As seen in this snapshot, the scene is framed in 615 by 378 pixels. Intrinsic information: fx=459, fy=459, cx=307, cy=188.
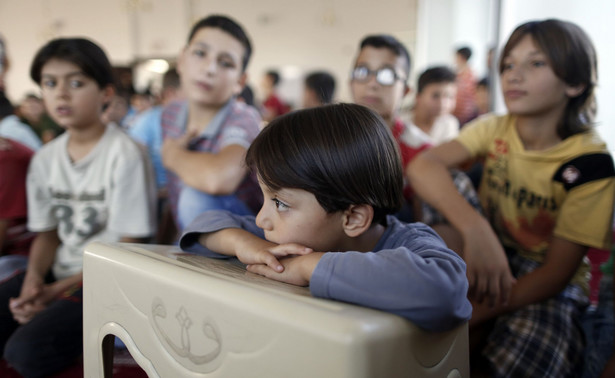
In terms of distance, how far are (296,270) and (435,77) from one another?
2068mm

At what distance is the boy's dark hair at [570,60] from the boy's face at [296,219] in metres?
0.72

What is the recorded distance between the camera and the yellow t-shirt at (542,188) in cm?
100

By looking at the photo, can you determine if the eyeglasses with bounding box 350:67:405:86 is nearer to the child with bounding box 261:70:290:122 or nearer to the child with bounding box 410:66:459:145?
the child with bounding box 410:66:459:145

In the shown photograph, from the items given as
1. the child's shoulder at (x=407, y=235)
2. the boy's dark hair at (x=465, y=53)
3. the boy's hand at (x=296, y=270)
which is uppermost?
the boy's dark hair at (x=465, y=53)

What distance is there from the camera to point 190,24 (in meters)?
5.73

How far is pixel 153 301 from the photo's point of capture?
2.03 ft

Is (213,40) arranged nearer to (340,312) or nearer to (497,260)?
(497,260)

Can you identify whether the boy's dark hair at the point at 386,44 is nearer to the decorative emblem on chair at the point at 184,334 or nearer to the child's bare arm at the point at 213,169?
the child's bare arm at the point at 213,169

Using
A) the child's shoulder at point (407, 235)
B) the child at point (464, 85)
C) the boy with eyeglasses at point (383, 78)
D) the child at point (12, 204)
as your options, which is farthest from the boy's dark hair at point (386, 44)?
the child at point (464, 85)

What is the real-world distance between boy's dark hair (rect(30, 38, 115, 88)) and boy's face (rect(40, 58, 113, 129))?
0.04ft

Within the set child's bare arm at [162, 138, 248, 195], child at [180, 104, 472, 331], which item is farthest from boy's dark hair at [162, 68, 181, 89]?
child at [180, 104, 472, 331]

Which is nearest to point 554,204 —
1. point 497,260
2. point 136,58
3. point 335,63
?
point 497,260

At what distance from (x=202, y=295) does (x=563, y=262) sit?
0.84m

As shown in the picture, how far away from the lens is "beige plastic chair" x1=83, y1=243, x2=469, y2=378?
0.45 m
